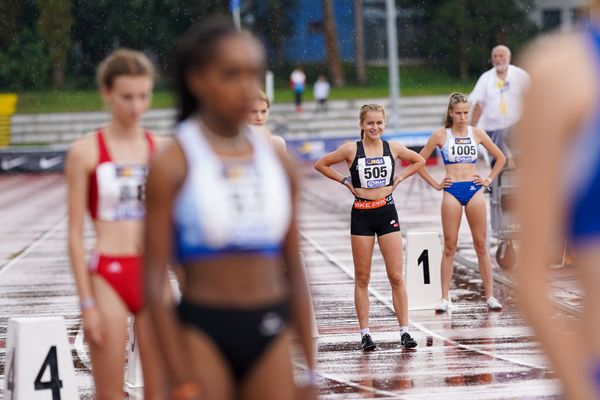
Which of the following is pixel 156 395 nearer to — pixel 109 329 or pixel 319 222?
pixel 109 329

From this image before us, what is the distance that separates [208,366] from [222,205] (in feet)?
1.66

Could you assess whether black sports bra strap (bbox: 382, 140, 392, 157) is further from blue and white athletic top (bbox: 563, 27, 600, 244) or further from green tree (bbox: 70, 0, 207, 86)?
green tree (bbox: 70, 0, 207, 86)

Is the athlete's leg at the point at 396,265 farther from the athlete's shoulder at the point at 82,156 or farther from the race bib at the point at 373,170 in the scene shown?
the athlete's shoulder at the point at 82,156

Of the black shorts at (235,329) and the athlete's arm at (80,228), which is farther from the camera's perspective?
the athlete's arm at (80,228)

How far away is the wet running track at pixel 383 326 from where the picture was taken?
10641mm

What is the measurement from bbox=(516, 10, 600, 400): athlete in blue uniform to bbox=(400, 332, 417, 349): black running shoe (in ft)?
29.5

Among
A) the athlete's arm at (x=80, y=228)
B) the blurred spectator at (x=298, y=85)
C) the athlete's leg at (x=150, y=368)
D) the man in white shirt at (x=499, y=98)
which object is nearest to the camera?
the athlete's leg at (x=150, y=368)

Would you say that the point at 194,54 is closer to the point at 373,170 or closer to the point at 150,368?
the point at 150,368

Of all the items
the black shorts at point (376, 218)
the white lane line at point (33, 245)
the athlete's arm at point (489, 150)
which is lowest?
the white lane line at point (33, 245)

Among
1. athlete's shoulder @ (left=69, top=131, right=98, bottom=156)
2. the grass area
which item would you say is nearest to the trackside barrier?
the grass area

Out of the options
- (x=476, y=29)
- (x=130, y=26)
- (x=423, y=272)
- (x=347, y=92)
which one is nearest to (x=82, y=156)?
(x=423, y=272)

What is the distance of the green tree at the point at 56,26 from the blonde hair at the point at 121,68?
6172 centimetres

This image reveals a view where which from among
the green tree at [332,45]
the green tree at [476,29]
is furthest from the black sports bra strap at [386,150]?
the green tree at [332,45]

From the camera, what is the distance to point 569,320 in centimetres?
1352
